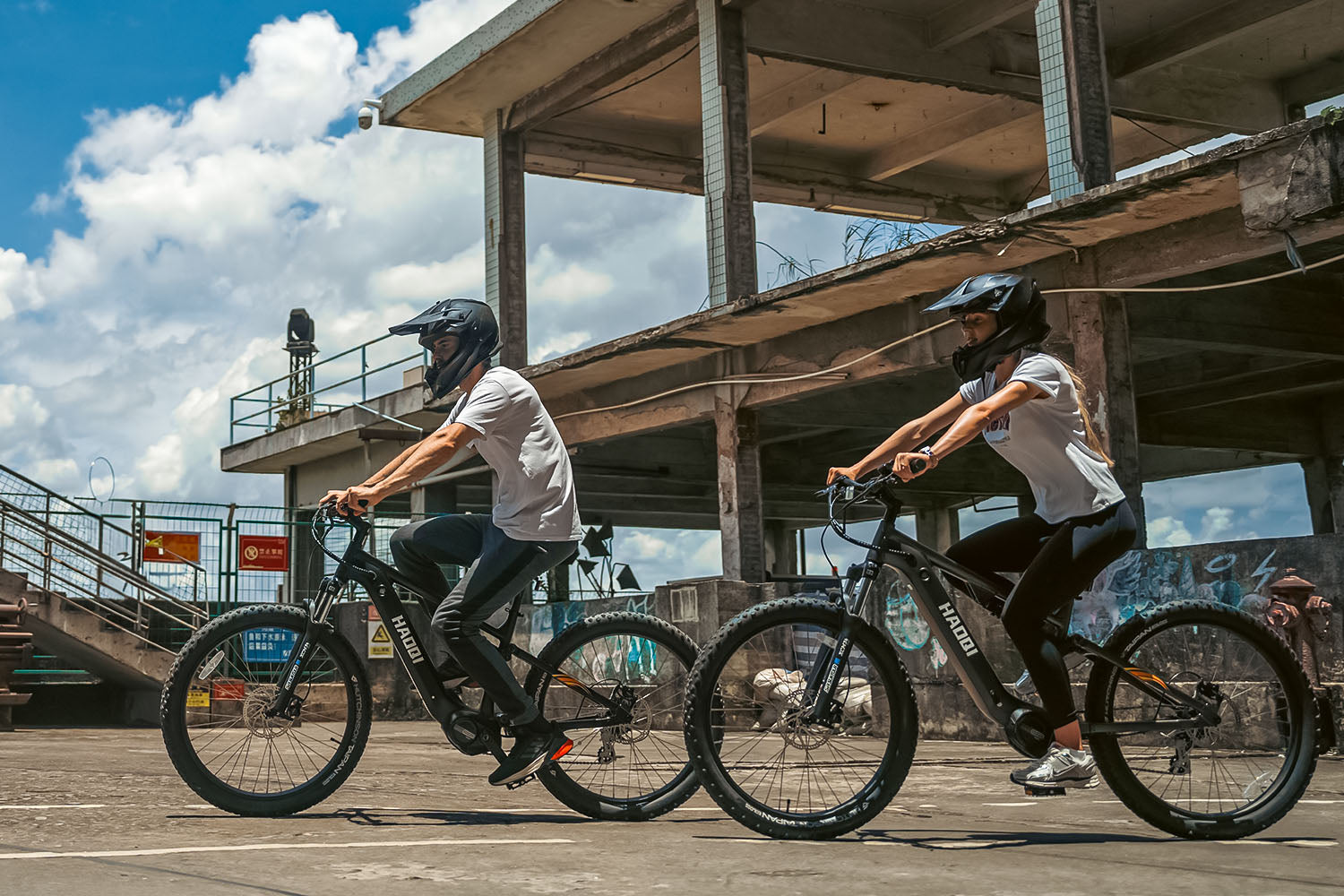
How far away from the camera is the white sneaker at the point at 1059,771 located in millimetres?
4762

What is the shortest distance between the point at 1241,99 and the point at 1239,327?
5.83 meters

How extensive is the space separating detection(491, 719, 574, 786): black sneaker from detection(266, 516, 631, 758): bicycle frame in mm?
73

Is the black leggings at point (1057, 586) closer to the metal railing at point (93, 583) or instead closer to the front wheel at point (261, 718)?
the front wheel at point (261, 718)

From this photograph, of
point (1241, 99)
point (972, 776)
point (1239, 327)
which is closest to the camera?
point (972, 776)

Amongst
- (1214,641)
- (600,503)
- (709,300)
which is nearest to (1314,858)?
(1214,641)

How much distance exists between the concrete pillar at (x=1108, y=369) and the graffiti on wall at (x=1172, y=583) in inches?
32.2

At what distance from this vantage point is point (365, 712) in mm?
5754

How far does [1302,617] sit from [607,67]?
36.2ft

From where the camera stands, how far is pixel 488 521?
18.4ft

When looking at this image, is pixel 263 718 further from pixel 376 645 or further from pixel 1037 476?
pixel 376 645

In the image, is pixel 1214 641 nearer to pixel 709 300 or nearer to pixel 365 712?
pixel 365 712

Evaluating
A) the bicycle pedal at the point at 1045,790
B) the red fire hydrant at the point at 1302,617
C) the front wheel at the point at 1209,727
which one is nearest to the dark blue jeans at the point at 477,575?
the bicycle pedal at the point at 1045,790

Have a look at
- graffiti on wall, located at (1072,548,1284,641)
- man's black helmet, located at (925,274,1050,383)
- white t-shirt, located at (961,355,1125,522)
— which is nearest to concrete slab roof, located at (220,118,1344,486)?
graffiti on wall, located at (1072,548,1284,641)

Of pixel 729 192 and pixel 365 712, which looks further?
pixel 729 192
